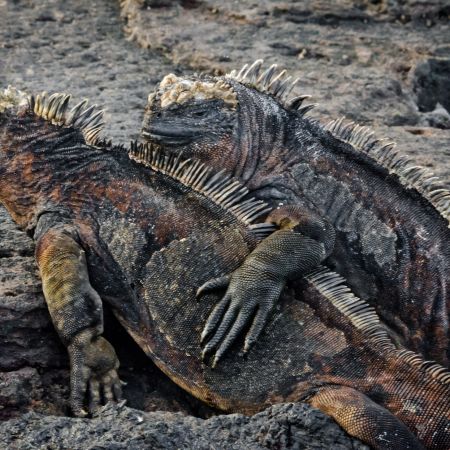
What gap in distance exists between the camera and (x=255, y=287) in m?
3.97

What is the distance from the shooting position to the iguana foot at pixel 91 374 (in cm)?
389

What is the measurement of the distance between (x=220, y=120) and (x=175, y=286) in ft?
3.31

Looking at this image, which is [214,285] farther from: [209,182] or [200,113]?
[200,113]

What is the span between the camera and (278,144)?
491 centimetres

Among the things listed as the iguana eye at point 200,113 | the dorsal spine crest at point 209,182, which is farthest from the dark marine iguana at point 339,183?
the dorsal spine crest at point 209,182

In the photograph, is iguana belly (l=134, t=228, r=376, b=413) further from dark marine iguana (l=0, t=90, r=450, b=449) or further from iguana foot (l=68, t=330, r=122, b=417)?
iguana foot (l=68, t=330, r=122, b=417)

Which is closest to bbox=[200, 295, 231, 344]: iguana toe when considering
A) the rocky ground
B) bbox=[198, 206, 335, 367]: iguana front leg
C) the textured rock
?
bbox=[198, 206, 335, 367]: iguana front leg

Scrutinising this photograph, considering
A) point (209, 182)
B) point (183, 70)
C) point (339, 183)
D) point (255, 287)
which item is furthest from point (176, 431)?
point (183, 70)

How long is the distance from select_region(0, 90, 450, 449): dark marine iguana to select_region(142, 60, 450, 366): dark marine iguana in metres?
0.31

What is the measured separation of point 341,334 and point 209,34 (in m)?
4.08

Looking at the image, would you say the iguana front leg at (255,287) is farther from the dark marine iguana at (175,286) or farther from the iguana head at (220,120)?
the iguana head at (220,120)

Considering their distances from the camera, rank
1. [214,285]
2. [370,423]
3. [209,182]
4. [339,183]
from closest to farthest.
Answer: [370,423], [214,285], [209,182], [339,183]

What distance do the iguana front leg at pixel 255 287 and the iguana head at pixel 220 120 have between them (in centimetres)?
71

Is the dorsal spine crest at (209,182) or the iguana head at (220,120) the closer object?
the dorsal spine crest at (209,182)
